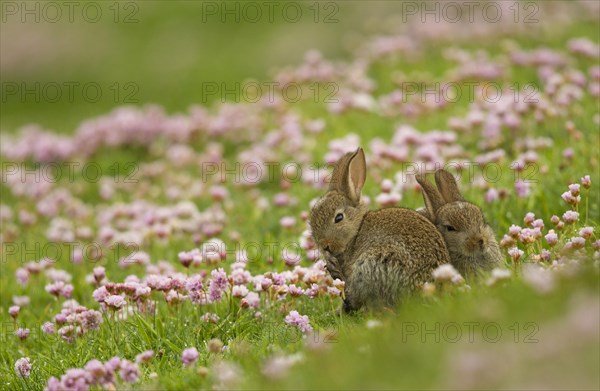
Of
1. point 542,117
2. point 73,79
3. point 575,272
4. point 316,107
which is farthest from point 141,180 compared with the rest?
point 73,79

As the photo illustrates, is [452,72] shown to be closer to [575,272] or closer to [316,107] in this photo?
[316,107]

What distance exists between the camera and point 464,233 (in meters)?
7.17

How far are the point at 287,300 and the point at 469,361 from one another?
381 centimetres

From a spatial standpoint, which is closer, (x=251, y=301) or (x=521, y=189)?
(x=251, y=301)

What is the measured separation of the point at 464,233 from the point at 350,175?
132 centimetres

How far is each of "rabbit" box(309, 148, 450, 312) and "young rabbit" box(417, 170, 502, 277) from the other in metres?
0.23

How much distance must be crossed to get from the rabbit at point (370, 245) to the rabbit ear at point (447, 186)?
0.50 metres

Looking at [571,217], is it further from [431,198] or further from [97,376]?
[97,376]

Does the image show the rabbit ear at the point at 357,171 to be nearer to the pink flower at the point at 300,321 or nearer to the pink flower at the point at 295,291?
the pink flower at the point at 295,291

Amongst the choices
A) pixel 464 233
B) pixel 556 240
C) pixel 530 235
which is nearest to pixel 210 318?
pixel 464 233

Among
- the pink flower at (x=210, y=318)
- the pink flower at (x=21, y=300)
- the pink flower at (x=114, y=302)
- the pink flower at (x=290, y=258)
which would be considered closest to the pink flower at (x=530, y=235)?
the pink flower at (x=290, y=258)

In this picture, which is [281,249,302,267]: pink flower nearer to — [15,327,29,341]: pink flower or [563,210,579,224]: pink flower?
[15,327,29,341]: pink flower

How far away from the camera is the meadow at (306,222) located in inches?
200

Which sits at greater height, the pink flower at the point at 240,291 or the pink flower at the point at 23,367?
the pink flower at the point at 240,291
